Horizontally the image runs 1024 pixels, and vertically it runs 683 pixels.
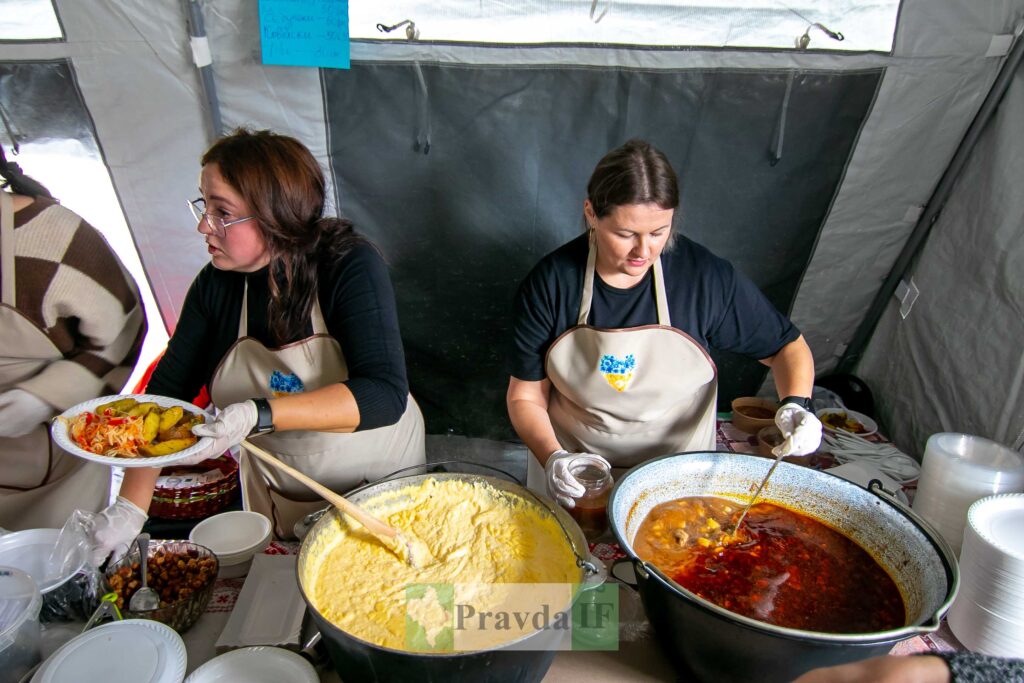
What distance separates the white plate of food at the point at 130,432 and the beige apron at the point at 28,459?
22.1 inches

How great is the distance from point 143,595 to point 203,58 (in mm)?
2270

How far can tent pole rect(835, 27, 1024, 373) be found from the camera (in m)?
2.78

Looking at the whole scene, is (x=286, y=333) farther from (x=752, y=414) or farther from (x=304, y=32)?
(x=752, y=414)

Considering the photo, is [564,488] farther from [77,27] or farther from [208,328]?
[77,27]

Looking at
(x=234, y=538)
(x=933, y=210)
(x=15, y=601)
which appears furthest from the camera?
(x=933, y=210)

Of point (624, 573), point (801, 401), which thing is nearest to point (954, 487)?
point (801, 401)

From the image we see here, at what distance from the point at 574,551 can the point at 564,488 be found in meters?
0.31

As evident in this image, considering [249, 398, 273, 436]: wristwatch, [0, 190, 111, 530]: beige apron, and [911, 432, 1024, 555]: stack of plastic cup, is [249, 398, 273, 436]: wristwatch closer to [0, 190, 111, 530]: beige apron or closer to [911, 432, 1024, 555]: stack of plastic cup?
[0, 190, 111, 530]: beige apron

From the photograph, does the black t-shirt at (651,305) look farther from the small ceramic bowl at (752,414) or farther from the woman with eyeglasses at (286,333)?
the small ceramic bowl at (752,414)

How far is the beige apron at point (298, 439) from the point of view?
6.67 feet

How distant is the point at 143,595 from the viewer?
1401mm

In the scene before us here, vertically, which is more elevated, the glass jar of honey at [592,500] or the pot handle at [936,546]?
the pot handle at [936,546]

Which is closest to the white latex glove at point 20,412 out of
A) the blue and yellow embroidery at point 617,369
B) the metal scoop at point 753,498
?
the blue and yellow embroidery at point 617,369

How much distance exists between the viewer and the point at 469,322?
11.3ft
